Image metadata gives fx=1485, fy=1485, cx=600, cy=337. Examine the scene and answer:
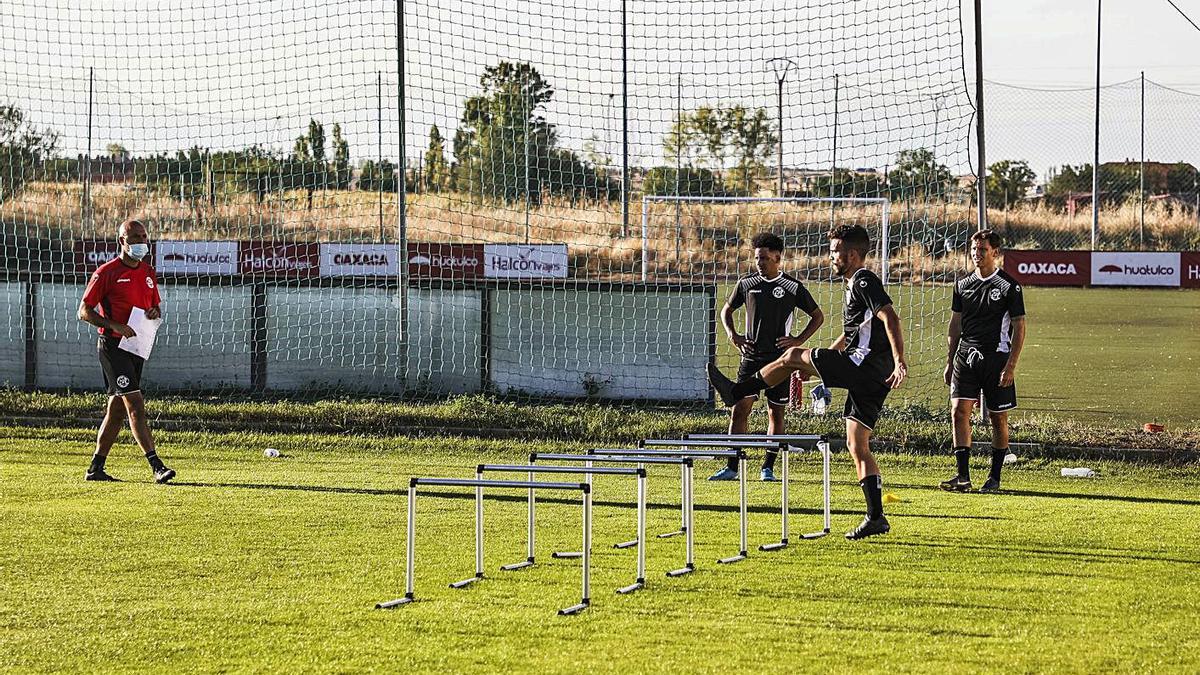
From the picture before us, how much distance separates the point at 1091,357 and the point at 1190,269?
66.0 ft

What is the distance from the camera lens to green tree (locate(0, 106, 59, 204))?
62.3 ft

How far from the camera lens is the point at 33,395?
16.3m

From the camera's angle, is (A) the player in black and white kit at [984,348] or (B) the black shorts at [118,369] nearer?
(A) the player in black and white kit at [984,348]

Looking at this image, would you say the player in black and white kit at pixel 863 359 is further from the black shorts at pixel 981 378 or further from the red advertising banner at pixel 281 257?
the red advertising banner at pixel 281 257

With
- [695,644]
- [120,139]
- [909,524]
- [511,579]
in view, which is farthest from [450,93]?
[695,644]

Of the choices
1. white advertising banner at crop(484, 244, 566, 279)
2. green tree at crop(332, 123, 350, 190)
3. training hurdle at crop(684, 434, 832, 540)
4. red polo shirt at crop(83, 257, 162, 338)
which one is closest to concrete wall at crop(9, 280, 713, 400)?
green tree at crop(332, 123, 350, 190)

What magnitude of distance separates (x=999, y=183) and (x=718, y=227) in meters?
27.1

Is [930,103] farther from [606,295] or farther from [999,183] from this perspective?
[999,183]

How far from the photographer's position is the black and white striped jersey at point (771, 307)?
12.2 m

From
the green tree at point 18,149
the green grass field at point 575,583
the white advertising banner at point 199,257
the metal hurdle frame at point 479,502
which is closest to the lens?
the green grass field at point 575,583

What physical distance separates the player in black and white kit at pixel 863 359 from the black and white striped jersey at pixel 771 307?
2439 millimetres

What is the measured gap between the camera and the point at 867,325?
9422 millimetres

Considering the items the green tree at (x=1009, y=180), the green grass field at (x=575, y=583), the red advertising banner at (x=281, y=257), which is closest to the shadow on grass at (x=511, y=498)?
the green grass field at (x=575, y=583)

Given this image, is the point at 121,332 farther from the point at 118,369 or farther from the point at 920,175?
the point at 920,175
